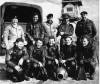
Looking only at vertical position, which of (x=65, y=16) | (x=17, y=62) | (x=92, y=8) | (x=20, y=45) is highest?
(x=92, y=8)

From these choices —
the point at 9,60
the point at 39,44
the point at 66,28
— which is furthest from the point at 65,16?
the point at 9,60

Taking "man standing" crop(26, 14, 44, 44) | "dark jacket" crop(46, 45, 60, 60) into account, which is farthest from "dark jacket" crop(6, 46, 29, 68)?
"dark jacket" crop(46, 45, 60, 60)

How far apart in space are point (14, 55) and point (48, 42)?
560 millimetres

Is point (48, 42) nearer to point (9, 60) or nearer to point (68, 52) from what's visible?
point (68, 52)

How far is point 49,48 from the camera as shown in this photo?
3891 mm

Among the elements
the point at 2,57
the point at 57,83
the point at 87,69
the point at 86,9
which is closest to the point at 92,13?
the point at 86,9

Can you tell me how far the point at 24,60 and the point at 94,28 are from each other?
1210 millimetres

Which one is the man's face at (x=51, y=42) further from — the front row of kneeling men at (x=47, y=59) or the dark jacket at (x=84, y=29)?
the dark jacket at (x=84, y=29)

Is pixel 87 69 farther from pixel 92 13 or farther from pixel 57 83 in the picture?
pixel 92 13

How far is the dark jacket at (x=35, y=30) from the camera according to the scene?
3.90 metres

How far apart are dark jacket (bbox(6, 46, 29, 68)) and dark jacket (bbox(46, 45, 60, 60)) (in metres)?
0.36

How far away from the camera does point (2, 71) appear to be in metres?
3.81

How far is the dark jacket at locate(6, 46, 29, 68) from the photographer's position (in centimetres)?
370

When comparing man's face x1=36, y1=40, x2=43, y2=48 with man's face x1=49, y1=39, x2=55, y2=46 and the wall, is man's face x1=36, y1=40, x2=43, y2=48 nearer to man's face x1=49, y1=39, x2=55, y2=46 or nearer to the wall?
man's face x1=49, y1=39, x2=55, y2=46
